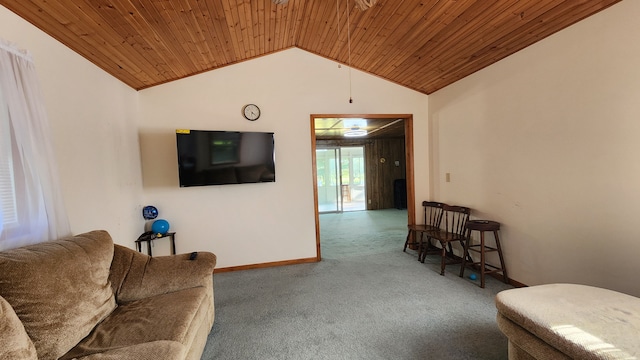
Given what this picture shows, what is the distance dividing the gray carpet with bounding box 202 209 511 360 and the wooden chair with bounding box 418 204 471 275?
0.75ft

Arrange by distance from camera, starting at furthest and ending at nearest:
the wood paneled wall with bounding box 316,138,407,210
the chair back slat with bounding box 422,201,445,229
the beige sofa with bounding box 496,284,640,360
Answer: the wood paneled wall with bounding box 316,138,407,210 → the chair back slat with bounding box 422,201,445,229 → the beige sofa with bounding box 496,284,640,360

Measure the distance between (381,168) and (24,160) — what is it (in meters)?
7.83

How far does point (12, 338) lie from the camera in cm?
106

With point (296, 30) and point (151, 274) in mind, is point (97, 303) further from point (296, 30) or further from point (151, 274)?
point (296, 30)

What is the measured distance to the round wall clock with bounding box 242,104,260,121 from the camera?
11.3 ft

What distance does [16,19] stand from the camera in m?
1.69

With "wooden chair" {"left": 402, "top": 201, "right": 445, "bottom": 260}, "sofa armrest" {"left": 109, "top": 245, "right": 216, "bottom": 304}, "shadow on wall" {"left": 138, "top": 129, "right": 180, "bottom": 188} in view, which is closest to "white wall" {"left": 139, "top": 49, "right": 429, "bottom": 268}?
"shadow on wall" {"left": 138, "top": 129, "right": 180, "bottom": 188}

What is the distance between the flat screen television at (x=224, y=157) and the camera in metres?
3.05

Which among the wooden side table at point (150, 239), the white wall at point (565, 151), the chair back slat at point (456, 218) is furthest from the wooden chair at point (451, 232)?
the wooden side table at point (150, 239)

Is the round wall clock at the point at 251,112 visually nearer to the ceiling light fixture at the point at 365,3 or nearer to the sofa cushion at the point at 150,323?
the ceiling light fixture at the point at 365,3

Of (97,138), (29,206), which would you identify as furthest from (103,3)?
(29,206)

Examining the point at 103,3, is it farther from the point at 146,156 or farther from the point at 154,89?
the point at 146,156

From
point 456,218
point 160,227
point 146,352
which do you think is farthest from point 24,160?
point 456,218

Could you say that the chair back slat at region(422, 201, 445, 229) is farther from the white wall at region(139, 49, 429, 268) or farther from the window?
the window
